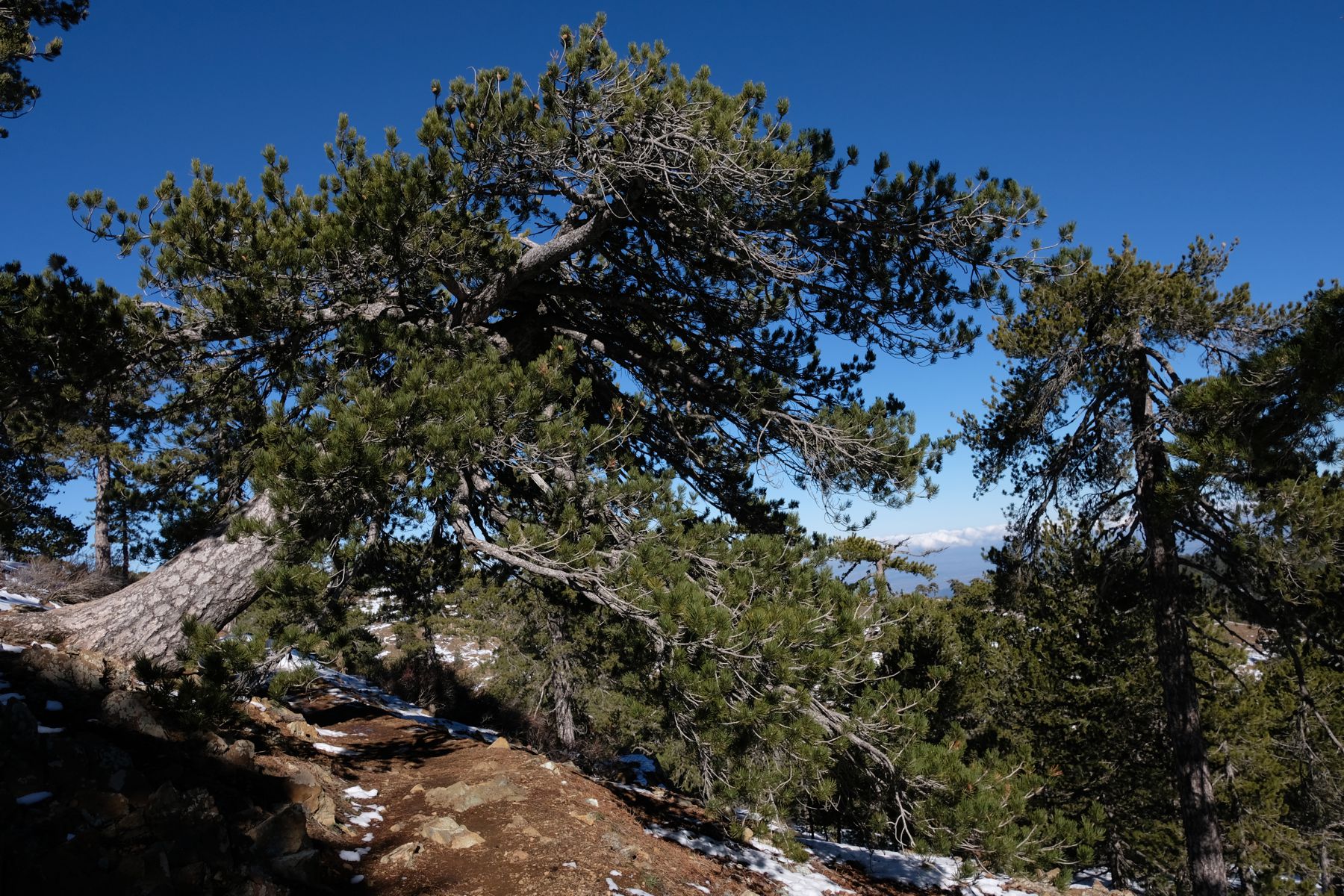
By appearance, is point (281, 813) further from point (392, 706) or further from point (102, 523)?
point (102, 523)

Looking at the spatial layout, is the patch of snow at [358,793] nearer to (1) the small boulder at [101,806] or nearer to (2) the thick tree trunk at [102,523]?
(1) the small boulder at [101,806]

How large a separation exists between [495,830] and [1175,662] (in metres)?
8.99

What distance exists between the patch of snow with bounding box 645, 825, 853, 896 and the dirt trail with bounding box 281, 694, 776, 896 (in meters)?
0.21

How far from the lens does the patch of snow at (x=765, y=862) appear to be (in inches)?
212

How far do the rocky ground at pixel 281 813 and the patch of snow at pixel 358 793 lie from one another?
0.05 metres

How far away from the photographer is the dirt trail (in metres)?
3.73

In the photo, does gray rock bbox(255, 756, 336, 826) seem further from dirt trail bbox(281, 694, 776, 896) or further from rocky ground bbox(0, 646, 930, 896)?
dirt trail bbox(281, 694, 776, 896)

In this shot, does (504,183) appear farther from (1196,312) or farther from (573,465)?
(1196,312)

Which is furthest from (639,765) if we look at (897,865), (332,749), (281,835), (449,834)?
(281,835)

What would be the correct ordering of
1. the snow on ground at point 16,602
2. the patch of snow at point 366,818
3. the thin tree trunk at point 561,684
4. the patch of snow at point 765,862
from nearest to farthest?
the patch of snow at point 366,818
the patch of snow at point 765,862
the snow on ground at point 16,602
the thin tree trunk at point 561,684

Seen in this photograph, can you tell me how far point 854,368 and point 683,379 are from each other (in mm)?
1882

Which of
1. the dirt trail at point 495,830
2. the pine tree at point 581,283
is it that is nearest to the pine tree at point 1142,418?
the pine tree at point 581,283

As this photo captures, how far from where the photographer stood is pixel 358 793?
15.9ft

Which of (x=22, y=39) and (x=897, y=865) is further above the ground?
(x=22, y=39)
